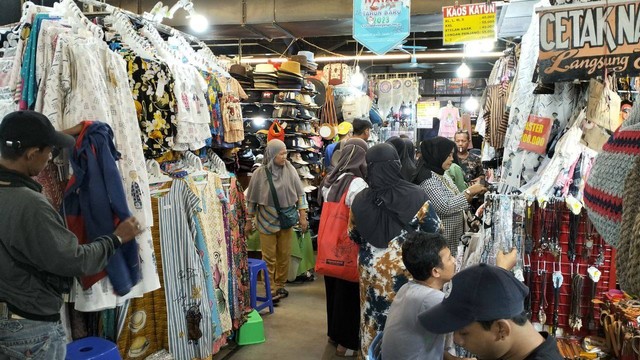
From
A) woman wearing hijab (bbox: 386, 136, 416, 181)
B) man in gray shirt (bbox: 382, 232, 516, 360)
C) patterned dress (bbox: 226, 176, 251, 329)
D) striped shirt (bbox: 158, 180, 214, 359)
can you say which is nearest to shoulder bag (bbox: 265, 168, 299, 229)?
patterned dress (bbox: 226, 176, 251, 329)

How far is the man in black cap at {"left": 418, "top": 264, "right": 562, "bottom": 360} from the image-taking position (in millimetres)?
1740

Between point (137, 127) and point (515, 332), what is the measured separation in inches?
91.3

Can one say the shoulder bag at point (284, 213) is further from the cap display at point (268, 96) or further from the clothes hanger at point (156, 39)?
the clothes hanger at point (156, 39)

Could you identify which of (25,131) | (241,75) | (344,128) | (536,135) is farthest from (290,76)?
(25,131)

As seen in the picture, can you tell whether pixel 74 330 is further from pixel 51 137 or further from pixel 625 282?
pixel 625 282

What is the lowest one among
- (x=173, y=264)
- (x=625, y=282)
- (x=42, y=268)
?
(x=173, y=264)

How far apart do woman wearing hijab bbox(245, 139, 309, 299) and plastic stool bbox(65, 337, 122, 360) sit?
128 inches

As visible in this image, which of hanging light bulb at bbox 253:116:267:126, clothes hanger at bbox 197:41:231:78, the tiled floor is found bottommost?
the tiled floor

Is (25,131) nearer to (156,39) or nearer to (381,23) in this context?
(156,39)

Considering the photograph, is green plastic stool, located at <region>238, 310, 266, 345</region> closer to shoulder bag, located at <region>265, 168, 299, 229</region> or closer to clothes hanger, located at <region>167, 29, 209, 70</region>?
shoulder bag, located at <region>265, 168, 299, 229</region>

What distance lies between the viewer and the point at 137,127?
3049 millimetres

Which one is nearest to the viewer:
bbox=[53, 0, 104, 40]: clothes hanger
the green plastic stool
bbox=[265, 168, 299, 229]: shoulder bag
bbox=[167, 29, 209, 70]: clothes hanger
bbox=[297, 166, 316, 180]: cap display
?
bbox=[53, 0, 104, 40]: clothes hanger

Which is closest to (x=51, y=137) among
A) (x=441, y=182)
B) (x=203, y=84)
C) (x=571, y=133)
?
(x=203, y=84)

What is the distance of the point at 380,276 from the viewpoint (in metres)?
3.54
